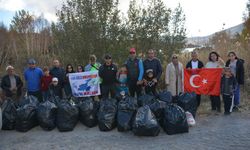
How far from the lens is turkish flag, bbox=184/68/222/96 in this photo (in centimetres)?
972

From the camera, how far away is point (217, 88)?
31.8 ft

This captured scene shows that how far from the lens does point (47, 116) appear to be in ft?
26.7

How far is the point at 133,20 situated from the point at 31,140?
6468mm

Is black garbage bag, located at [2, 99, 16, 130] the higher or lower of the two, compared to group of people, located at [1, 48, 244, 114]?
lower

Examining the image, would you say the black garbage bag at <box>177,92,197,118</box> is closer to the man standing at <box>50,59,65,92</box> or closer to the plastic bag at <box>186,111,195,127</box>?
the plastic bag at <box>186,111,195,127</box>

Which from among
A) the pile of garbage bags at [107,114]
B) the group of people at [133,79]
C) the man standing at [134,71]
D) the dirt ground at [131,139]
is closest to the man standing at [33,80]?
the group of people at [133,79]

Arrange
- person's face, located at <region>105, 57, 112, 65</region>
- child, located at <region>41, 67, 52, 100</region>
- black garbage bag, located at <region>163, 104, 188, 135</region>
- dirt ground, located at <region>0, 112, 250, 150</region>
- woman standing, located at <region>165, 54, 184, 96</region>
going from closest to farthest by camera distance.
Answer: dirt ground, located at <region>0, 112, 250, 150</region>
black garbage bag, located at <region>163, 104, 188, 135</region>
person's face, located at <region>105, 57, 112, 65</region>
woman standing, located at <region>165, 54, 184, 96</region>
child, located at <region>41, 67, 52, 100</region>

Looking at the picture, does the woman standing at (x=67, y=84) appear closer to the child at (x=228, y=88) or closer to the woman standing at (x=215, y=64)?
the woman standing at (x=215, y=64)

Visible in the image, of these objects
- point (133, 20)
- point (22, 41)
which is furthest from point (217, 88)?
point (22, 41)

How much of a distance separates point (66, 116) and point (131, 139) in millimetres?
1760

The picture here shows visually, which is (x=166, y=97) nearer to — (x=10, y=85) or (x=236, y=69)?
(x=236, y=69)

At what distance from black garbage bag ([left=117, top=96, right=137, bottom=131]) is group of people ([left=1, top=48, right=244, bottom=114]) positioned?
4.04ft

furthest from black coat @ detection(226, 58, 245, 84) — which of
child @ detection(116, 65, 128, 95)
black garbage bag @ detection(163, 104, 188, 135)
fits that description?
child @ detection(116, 65, 128, 95)

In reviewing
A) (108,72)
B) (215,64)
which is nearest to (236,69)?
(215,64)
